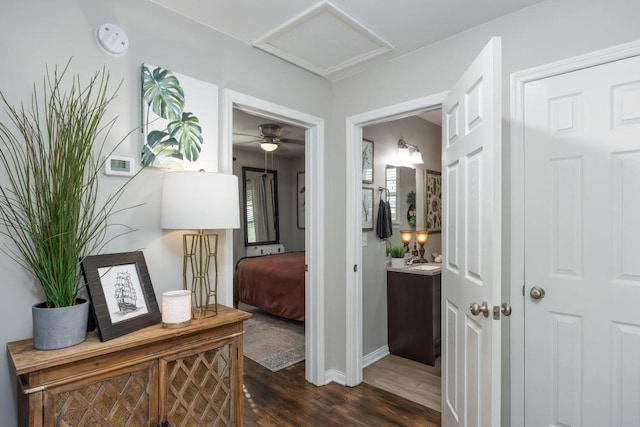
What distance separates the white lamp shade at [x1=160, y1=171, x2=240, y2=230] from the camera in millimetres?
1525

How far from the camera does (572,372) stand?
66.6 inches

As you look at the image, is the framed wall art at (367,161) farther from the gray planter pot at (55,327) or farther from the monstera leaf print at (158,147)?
the gray planter pot at (55,327)

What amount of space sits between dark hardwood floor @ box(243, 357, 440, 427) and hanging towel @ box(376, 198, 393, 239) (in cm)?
133

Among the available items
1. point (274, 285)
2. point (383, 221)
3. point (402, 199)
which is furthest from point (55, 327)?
point (402, 199)

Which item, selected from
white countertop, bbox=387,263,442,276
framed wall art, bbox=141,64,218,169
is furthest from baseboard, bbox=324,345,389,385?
framed wall art, bbox=141,64,218,169

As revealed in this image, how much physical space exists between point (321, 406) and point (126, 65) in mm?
2419

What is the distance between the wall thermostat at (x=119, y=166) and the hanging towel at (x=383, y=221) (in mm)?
2214

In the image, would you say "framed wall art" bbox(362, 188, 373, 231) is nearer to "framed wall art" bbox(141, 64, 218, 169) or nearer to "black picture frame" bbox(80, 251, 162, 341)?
"framed wall art" bbox(141, 64, 218, 169)

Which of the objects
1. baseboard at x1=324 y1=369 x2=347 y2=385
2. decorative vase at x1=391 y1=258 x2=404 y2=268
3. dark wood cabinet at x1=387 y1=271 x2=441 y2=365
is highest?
decorative vase at x1=391 y1=258 x2=404 y2=268

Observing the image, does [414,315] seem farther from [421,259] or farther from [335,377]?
[335,377]

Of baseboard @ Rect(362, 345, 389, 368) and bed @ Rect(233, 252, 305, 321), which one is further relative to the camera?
bed @ Rect(233, 252, 305, 321)

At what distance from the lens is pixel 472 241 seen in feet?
5.44

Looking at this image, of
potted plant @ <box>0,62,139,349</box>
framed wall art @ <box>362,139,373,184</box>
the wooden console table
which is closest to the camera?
the wooden console table

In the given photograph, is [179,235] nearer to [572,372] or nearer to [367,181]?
[367,181]
